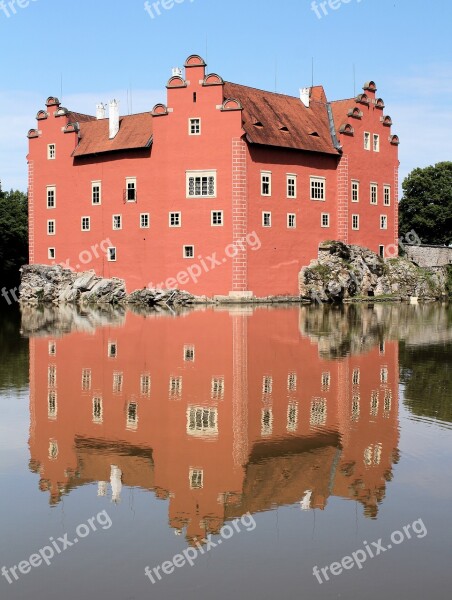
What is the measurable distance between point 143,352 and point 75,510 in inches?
557

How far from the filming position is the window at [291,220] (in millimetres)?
55906

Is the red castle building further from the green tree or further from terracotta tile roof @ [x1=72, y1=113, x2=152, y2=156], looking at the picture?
the green tree

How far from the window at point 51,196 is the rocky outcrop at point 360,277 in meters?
20.1

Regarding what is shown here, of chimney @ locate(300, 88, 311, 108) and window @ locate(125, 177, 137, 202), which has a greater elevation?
chimney @ locate(300, 88, 311, 108)

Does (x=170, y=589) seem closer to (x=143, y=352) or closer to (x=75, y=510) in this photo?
(x=75, y=510)

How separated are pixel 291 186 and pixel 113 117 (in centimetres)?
1441

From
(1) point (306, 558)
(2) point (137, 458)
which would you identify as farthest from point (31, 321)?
(1) point (306, 558)

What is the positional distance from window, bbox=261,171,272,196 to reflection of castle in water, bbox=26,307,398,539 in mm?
31246

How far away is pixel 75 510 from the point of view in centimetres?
888

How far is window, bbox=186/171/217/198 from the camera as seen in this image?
53.3m

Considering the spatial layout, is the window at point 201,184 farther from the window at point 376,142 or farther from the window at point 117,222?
the window at point 376,142

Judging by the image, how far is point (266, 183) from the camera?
54.8 meters

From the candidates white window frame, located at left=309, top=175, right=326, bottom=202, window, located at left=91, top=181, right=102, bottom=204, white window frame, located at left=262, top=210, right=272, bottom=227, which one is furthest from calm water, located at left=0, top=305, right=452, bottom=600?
window, located at left=91, top=181, right=102, bottom=204

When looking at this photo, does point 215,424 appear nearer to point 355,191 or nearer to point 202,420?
point 202,420
